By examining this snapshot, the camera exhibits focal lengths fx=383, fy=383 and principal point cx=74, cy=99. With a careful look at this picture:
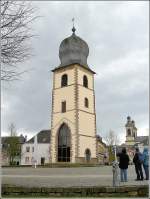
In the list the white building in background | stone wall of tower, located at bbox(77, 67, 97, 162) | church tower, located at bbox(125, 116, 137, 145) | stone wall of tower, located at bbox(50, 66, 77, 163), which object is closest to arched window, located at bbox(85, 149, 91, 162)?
stone wall of tower, located at bbox(77, 67, 97, 162)

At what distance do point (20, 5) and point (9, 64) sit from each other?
2.41 meters

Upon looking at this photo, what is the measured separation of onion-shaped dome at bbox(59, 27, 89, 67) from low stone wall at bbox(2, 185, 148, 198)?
43346 millimetres

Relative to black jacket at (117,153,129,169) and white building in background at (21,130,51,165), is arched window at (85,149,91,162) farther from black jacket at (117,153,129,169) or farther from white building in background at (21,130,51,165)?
black jacket at (117,153,129,169)

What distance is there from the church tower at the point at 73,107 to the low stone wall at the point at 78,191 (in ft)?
119

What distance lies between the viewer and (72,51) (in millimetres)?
56406

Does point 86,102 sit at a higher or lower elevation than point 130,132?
higher

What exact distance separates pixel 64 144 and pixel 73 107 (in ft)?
16.8

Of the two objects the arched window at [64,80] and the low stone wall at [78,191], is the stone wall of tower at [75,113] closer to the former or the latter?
the arched window at [64,80]

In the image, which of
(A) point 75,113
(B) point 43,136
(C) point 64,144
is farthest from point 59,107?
(B) point 43,136

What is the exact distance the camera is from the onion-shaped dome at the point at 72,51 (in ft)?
185

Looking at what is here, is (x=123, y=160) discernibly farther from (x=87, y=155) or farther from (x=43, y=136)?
(x=43, y=136)

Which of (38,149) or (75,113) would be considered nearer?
(75,113)

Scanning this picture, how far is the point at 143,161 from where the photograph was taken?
17.2 m

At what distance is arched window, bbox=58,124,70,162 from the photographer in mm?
50625
